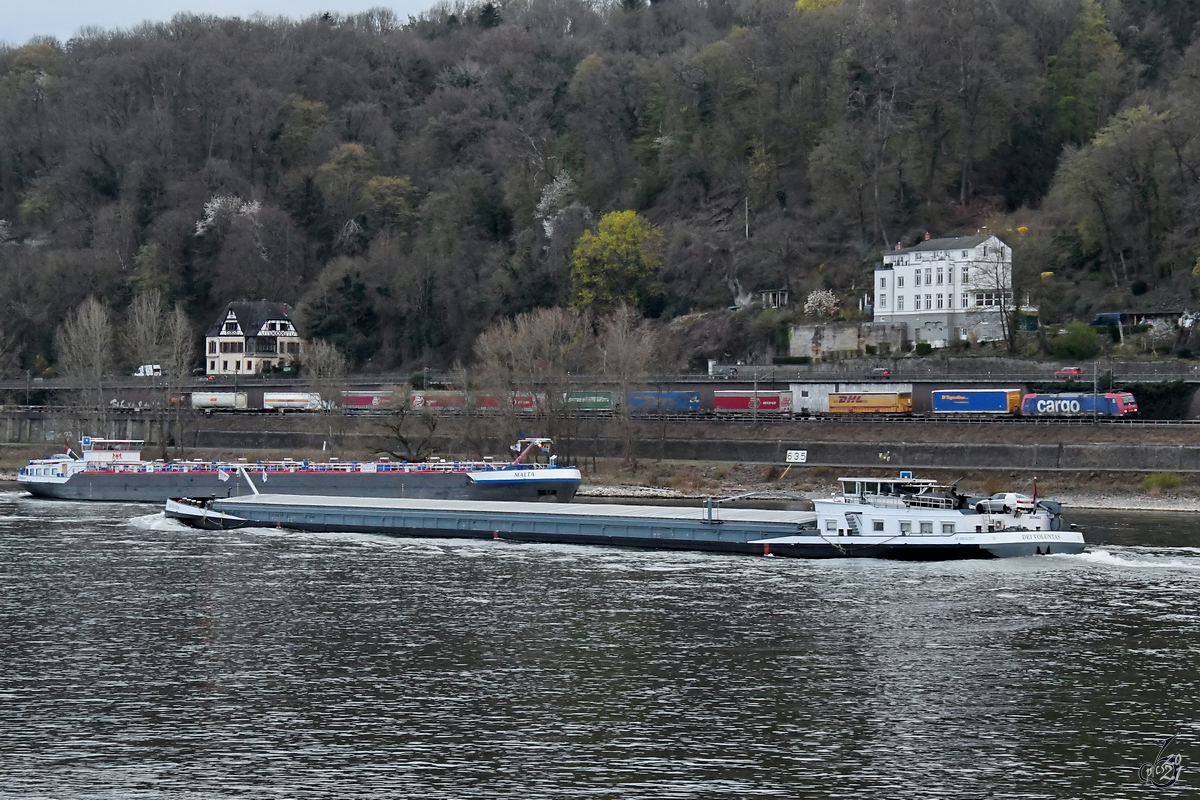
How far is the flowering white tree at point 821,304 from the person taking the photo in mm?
109125

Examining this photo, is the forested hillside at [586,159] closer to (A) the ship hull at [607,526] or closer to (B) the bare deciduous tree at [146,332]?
(B) the bare deciduous tree at [146,332]

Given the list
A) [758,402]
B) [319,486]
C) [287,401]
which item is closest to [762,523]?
[319,486]

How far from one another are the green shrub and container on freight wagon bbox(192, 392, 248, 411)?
6882 cm

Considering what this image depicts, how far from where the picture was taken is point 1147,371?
284 ft

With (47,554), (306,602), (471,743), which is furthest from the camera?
(47,554)

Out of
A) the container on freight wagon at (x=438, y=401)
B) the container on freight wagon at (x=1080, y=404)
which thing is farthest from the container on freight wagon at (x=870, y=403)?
the container on freight wagon at (x=438, y=401)

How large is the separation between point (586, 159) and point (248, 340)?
115 feet

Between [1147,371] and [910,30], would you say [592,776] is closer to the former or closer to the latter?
[1147,371]

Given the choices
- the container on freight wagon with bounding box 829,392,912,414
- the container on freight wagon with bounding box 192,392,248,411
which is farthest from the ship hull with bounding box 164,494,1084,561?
the container on freight wagon with bounding box 192,392,248,411

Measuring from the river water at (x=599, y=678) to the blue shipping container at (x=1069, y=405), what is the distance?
26.8 metres

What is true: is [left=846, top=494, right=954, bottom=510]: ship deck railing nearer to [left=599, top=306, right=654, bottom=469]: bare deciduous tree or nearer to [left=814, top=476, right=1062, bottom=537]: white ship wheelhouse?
[left=814, top=476, right=1062, bottom=537]: white ship wheelhouse

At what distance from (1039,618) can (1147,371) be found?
157 ft

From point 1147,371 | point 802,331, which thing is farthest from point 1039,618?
point 802,331

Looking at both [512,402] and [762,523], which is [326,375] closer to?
[512,402]
